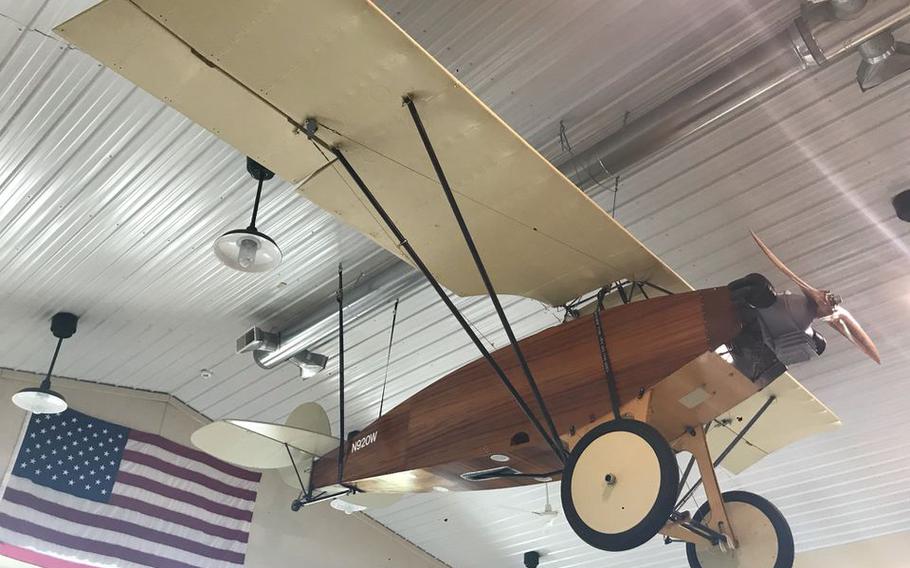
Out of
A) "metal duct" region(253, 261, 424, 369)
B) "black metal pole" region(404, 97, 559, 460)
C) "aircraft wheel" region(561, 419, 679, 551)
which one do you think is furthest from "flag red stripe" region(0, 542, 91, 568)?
"aircraft wheel" region(561, 419, 679, 551)

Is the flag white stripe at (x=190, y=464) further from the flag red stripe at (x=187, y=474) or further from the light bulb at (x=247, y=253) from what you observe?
the light bulb at (x=247, y=253)

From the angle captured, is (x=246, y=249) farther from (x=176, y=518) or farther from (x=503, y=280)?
(x=176, y=518)

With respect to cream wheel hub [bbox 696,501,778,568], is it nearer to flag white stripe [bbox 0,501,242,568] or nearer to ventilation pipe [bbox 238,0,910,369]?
ventilation pipe [bbox 238,0,910,369]

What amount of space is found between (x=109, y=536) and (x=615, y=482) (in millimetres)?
6112

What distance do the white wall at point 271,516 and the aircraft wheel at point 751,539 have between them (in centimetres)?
604

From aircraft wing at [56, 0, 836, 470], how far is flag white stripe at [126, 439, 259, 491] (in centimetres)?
538

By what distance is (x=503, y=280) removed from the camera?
11.9 ft

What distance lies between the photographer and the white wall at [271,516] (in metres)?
7.25

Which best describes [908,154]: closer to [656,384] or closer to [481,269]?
[656,384]

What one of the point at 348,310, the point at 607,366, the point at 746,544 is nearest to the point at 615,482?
the point at 607,366

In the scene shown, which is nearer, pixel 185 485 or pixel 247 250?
pixel 247 250

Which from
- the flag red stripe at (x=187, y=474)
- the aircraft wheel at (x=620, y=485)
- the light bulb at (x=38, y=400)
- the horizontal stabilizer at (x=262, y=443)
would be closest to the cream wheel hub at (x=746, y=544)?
the aircraft wheel at (x=620, y=485)

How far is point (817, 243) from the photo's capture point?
5.14 meters

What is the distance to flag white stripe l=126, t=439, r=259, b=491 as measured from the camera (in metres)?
7.85
